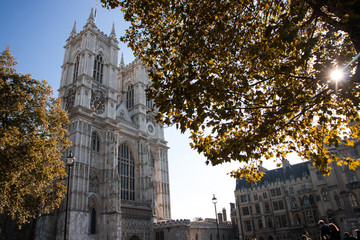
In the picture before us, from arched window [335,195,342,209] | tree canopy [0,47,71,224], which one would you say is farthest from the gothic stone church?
arched window [335,195,342,209]

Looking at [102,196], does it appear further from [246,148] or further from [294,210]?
[294,210]

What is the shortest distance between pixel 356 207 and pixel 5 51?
42.1m

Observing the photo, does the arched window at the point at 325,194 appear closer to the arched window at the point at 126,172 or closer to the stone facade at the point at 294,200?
the stone facade at the point at 294,200

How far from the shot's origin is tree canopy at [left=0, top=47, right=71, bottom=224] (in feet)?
48.2

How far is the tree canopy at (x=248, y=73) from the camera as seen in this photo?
5656 mm

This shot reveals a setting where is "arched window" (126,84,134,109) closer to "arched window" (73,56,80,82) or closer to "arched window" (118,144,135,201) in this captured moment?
"arched window" (118,144,135,201)

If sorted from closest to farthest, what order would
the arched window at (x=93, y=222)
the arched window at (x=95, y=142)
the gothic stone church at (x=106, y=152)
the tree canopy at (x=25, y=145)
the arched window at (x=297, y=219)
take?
the tree canopy at (x=25, y=145) → the gothic stone church at (x=106, y=152) → the arched window at (x=93, y=222) → the arched window at (x=95, y=142) → the arched window at (x=297, y=219)

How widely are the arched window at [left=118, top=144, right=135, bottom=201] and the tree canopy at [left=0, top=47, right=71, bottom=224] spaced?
17071mm

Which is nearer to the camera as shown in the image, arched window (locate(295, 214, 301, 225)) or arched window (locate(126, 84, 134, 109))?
arched window (locate(295, 214, 301, 225))

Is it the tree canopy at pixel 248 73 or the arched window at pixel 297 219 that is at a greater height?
the tree canopy at pixel 248 73

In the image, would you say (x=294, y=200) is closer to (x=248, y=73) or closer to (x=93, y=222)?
(x=93, y=222)

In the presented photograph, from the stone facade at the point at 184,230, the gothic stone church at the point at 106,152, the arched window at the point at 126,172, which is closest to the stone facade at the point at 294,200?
the stone facade at the point at 184,230

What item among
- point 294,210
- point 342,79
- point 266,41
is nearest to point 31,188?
point 266,41

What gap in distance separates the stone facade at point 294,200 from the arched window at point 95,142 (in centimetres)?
2247
